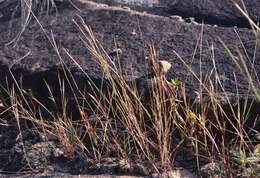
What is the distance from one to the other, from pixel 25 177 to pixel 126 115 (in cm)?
50

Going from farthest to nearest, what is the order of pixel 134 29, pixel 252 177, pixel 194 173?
pixel 134 29 → pixel 194 173 → pixel 252 177

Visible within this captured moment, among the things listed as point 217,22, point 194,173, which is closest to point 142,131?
point 194,173

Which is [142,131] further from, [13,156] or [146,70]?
[13,156]

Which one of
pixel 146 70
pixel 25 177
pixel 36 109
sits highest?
pixel 146 70

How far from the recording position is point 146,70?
2.80m

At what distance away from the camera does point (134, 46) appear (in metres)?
2.96

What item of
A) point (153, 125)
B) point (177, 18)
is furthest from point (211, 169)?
point (177, 18)

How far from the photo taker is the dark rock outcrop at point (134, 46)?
2.76 metres

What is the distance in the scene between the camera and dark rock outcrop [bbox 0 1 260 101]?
2.76m

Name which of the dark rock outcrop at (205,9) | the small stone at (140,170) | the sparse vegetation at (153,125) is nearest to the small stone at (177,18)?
the dark rock outcrop at (205,9)

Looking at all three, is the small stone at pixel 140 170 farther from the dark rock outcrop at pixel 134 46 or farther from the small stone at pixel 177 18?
the small stone at pixel 177 18

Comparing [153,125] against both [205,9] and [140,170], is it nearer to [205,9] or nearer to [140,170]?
[140,170]

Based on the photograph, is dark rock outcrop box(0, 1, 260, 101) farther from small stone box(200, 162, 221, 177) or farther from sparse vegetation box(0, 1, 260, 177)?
small stone box(200, 162, 221, 177)

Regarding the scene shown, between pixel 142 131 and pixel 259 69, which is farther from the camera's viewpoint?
pixel 259 69
